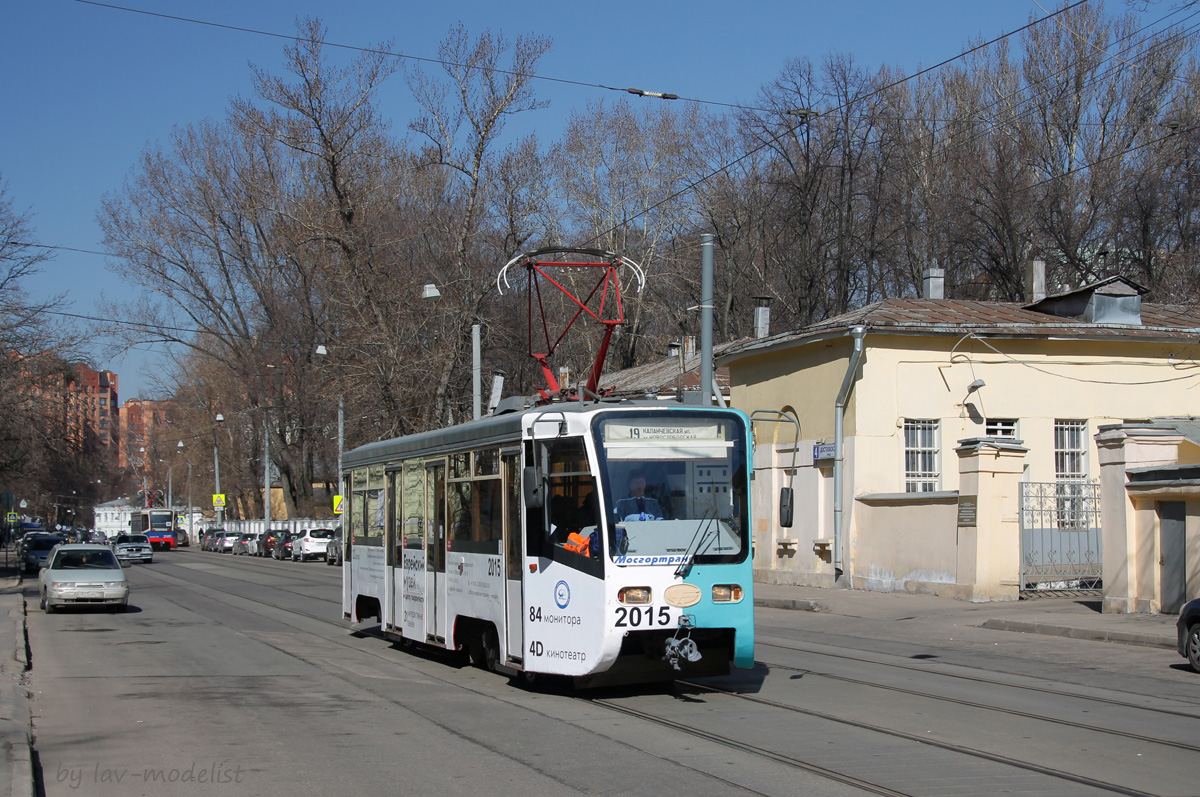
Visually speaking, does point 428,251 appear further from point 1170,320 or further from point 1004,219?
point 1170,320

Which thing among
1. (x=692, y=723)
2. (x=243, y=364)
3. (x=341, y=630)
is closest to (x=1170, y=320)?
(x=341, y=630)

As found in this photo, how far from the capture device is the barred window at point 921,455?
2602 cm

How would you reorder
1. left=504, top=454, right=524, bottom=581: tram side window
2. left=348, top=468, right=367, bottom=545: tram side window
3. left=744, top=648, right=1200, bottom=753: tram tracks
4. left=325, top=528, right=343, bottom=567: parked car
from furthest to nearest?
1. left=325, top=528, right=343, bottom=567: parked car
2. left=348, top=468, right=367, bottom=545: tram side window
3. left=504, top=454, right=524, bottom=581: tram side window
4. left=744, top=648, right=1200, bottom=753: tram tracks

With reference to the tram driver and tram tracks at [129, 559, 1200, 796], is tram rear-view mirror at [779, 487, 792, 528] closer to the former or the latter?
the tram driver

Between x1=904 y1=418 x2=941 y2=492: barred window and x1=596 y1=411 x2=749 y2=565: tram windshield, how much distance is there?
15.9m

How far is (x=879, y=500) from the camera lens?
2475 cm

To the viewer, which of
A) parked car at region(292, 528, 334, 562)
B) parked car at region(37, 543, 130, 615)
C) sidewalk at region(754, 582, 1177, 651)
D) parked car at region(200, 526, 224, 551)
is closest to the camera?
sidewalk at region(754, 582, 1177, 651)

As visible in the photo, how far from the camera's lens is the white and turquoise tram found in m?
10.4

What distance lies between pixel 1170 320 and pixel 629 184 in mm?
24568

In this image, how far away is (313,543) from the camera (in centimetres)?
5419

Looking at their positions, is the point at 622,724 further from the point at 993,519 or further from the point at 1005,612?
the point at 993,519

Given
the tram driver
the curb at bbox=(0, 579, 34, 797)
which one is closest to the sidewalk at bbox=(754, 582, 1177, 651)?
the tram driver

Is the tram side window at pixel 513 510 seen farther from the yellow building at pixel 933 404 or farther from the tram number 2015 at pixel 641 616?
the yellow building at pixel 933 404

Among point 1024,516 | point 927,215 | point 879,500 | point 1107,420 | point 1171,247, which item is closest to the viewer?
point 1024,516
